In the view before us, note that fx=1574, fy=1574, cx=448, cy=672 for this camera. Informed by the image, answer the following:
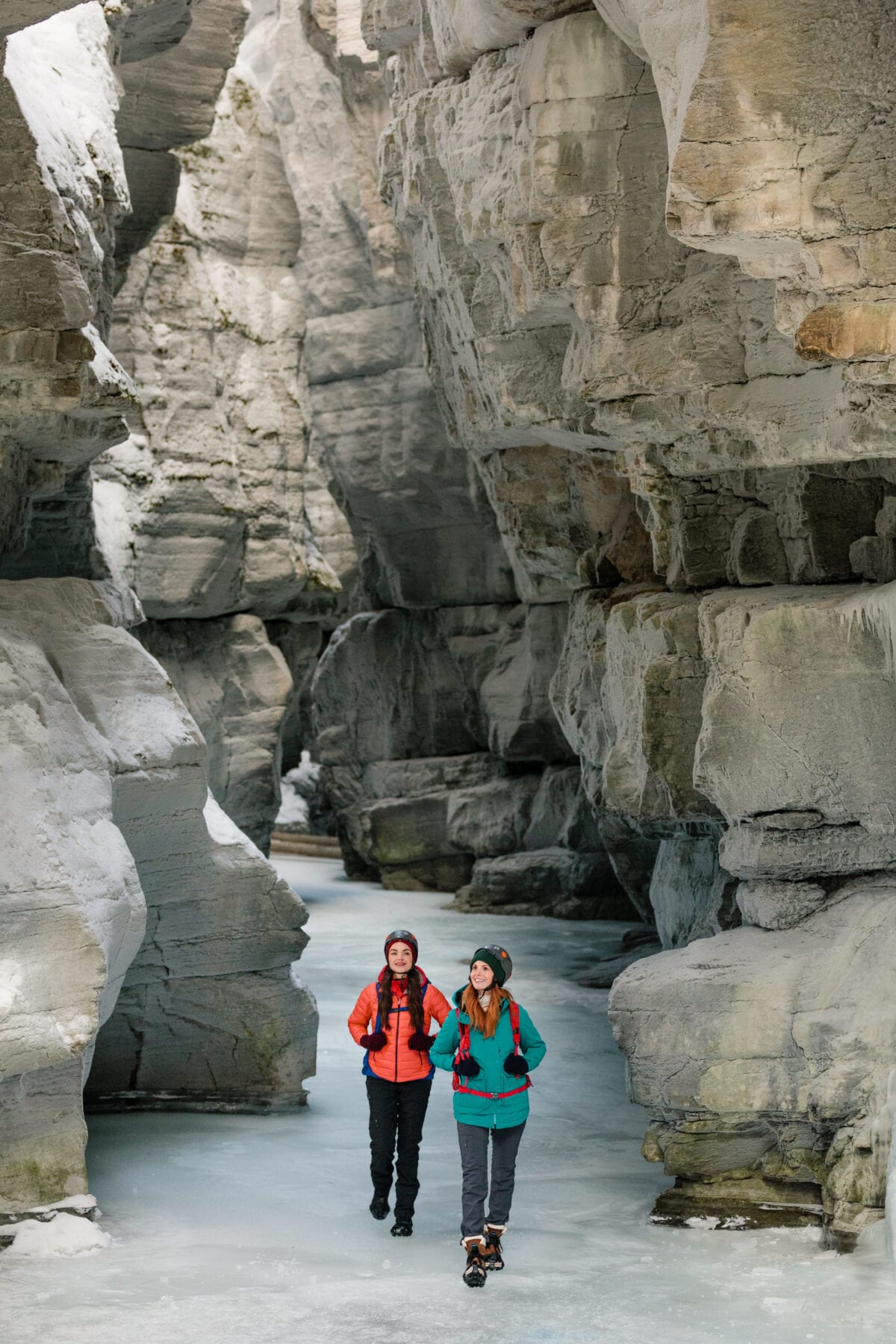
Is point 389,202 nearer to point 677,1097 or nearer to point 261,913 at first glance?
point 261,913

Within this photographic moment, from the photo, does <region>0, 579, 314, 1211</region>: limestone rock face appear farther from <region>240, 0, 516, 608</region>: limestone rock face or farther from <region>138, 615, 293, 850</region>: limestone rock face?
<region>240, 0, 516, 608</region>: limestone rock face

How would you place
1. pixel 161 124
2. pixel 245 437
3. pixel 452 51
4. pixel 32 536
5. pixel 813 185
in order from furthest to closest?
pixel 245 437 < pixel 161 124 < pixel 32 536 < pixel 452 51 < pixel 813 185

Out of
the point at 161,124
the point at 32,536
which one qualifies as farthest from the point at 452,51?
the point at 161,124

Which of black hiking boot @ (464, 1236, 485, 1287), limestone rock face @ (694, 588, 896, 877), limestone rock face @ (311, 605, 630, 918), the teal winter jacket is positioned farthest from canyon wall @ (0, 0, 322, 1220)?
limestone rock face @ (311, 605, 630, 918)

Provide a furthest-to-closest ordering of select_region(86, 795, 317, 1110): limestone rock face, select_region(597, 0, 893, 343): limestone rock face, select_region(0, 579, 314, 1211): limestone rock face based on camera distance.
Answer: select_region(86, 795, 317, 1110): limestone rock face, select_region(0, 579, 314, 1211): limestone rock face, select_region(597, 0, 893, 343): limestone rock face

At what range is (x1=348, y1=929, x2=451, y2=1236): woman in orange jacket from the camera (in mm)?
6418

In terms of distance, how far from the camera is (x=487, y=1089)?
602 cm

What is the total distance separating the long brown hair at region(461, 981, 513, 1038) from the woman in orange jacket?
26 centimetres

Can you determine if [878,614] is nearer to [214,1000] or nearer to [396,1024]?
[396,1024]

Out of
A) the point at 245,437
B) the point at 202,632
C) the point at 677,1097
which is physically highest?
the point at 245,437

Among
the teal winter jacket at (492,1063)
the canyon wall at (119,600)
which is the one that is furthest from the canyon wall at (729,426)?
the canyon wall at (119,600)

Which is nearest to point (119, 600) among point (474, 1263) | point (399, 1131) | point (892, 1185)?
point (399, 1131)

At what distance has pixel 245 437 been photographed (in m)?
14.8

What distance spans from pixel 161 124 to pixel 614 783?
7529mm
